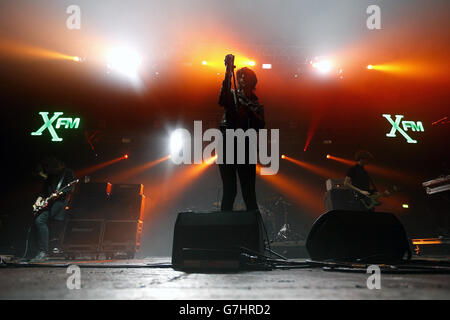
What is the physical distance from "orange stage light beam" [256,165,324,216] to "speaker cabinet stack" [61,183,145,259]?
454 cm

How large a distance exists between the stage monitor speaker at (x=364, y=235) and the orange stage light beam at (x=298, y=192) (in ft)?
23.1

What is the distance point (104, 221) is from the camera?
19.7 ft

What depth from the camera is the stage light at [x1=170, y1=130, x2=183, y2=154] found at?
9.24m

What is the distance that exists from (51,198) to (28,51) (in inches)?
173

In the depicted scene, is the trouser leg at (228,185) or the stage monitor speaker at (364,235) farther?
the trouser leg at (228,185)

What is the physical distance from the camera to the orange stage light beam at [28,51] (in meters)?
6.57

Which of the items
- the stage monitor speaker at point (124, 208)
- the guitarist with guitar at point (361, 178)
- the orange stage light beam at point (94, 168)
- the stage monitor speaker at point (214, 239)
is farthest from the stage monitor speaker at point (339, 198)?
the orange stage light beam at point (94, 168)

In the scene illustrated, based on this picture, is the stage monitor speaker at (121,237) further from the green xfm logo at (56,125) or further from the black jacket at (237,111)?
the black jacket at (237,111)

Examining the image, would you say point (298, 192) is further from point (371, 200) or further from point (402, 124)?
point (371, 200)

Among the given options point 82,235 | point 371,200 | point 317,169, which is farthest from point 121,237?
point 317,169

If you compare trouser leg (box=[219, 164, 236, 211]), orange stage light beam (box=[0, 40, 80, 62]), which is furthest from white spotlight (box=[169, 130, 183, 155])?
trouser leg (box=[219, 164, 236, 211])

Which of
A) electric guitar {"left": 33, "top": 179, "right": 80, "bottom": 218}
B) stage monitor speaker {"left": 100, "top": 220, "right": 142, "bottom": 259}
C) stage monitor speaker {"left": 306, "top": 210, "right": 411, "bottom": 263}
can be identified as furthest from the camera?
stage monitor speaker {"left": 100, "top": 220, "right": 142, "bottom": 259}

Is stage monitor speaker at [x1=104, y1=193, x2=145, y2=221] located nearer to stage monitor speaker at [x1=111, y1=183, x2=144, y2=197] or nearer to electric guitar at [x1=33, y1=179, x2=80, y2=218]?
stage monitor speaker at [x1=111, y1=183, x2=144, y2=197]
